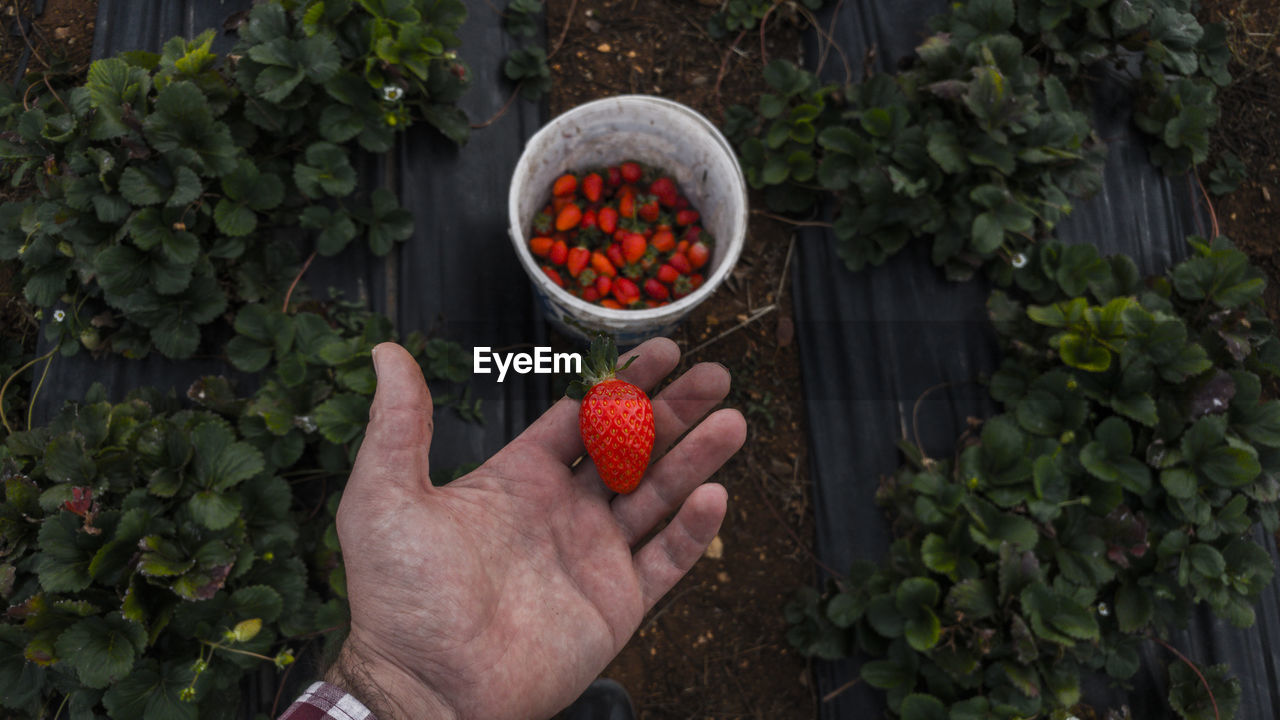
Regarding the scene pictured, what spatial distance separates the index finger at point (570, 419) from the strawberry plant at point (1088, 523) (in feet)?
3.64

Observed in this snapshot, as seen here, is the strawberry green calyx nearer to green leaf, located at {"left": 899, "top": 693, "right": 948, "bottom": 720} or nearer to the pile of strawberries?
the pile of strawberries

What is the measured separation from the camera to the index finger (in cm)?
211

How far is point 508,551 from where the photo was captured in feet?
6.33

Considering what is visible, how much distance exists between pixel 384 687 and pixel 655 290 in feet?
5.59

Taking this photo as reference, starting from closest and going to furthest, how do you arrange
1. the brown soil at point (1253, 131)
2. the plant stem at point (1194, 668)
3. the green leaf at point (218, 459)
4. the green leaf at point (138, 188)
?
the green leaf at point (218, 459)
the green leaf at point (138, 188)
the plant stem at point (1194, 668)
the brown soil at point (1253, 131)

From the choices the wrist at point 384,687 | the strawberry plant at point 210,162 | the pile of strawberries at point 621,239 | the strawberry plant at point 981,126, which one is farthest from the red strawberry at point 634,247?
the wrist at point 384,687

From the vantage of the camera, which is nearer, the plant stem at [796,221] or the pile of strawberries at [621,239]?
the pile of strawberries at [621,239]

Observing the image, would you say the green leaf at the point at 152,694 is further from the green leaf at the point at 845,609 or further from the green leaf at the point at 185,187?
the green leaf at the point at 845,609

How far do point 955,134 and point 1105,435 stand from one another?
126cm

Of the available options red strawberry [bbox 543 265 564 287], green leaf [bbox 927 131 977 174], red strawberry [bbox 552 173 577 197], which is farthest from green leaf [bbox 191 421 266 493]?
green leaf [bbox 927 131 977 174]

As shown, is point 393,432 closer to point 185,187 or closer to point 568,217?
point 185,187

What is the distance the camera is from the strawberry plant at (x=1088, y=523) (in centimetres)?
241

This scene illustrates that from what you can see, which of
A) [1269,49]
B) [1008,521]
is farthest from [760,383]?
[1269,49]

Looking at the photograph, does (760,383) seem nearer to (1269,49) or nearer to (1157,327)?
(1157,327)
